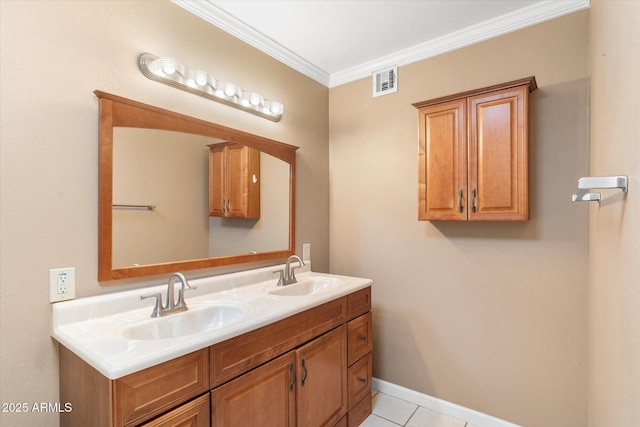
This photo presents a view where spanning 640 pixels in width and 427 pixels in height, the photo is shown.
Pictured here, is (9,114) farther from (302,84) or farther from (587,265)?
(587,265)

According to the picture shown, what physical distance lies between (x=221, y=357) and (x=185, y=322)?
1.19 ft

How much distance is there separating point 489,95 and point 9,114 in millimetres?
2242

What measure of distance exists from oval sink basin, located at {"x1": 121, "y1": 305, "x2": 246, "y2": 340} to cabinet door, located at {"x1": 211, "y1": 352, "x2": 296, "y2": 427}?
0.82 feet

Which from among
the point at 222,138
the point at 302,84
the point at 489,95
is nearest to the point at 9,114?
the point at 222,138

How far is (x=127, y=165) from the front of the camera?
1486 mm

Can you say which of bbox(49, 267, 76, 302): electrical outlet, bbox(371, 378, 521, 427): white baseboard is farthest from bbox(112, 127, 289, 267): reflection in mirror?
bbox(371, 378, 521, 427): white baseboard

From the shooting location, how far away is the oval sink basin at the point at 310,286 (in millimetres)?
2011

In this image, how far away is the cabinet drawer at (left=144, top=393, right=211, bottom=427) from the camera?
1020 millimetres

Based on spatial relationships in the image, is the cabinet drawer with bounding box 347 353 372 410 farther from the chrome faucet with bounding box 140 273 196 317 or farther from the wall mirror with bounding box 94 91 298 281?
the chrome faucet with bounding box 140 273 196 317

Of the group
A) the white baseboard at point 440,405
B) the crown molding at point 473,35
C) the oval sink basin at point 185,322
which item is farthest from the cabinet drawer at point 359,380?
the crown molding at point 473,35

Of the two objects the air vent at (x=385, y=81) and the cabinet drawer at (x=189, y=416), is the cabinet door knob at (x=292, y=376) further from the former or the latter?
Answer: the air vent at (x=385, y=81)

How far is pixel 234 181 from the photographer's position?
77.3 inches

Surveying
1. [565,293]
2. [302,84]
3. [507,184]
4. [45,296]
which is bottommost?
[565,293]

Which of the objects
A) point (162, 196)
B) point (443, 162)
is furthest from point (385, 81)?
point (162, 196)
